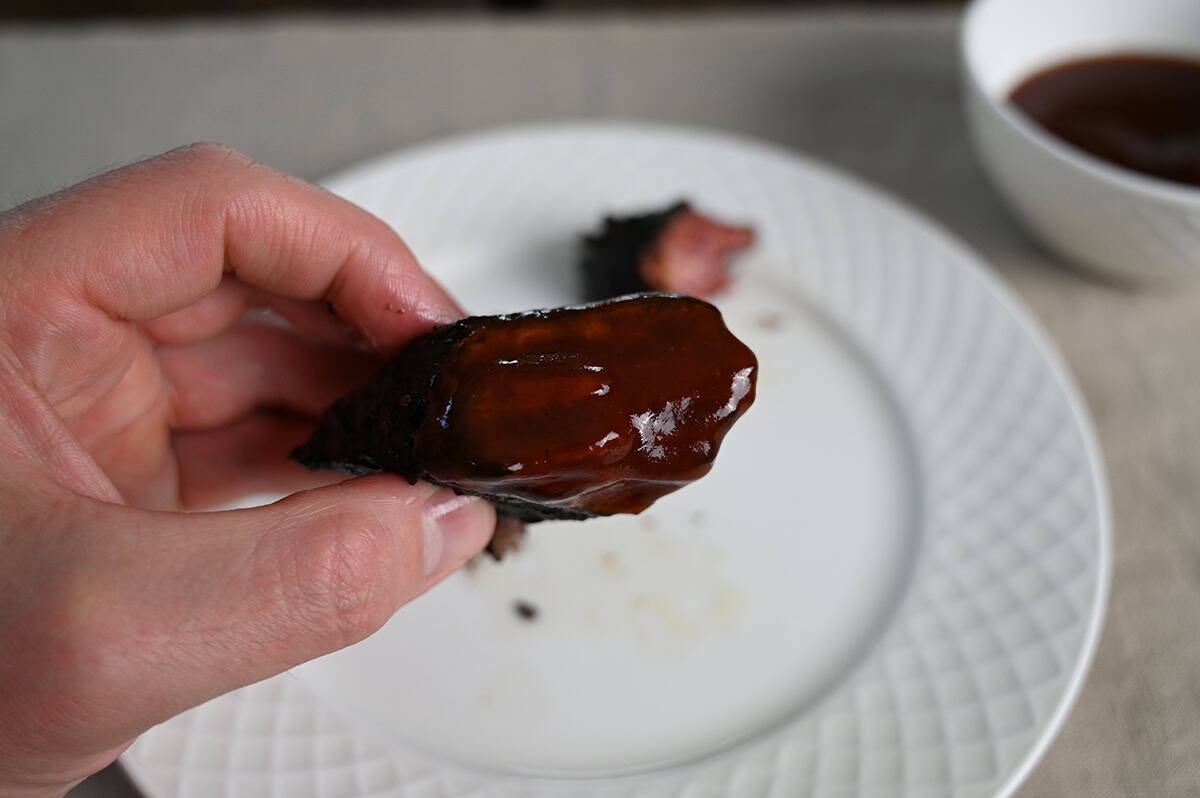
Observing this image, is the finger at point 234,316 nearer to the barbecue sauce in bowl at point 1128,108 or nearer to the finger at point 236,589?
the finger at point 236,589

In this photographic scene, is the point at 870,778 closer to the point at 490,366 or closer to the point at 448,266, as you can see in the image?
the point at 490,366

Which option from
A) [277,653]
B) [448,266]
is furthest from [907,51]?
[277,653]

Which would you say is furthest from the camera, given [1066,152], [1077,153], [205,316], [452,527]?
[1077,153]

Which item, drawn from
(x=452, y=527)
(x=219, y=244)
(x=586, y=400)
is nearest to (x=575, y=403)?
(x=586, y=400)

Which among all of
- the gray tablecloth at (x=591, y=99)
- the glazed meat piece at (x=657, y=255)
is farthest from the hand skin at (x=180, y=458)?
the gray tablecloth at (x=591, y=99)

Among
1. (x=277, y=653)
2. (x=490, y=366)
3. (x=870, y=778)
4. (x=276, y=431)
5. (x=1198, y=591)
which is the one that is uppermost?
(x=490, y=366)

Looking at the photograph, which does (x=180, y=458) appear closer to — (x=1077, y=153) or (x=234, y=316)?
(x=234, y=316)
